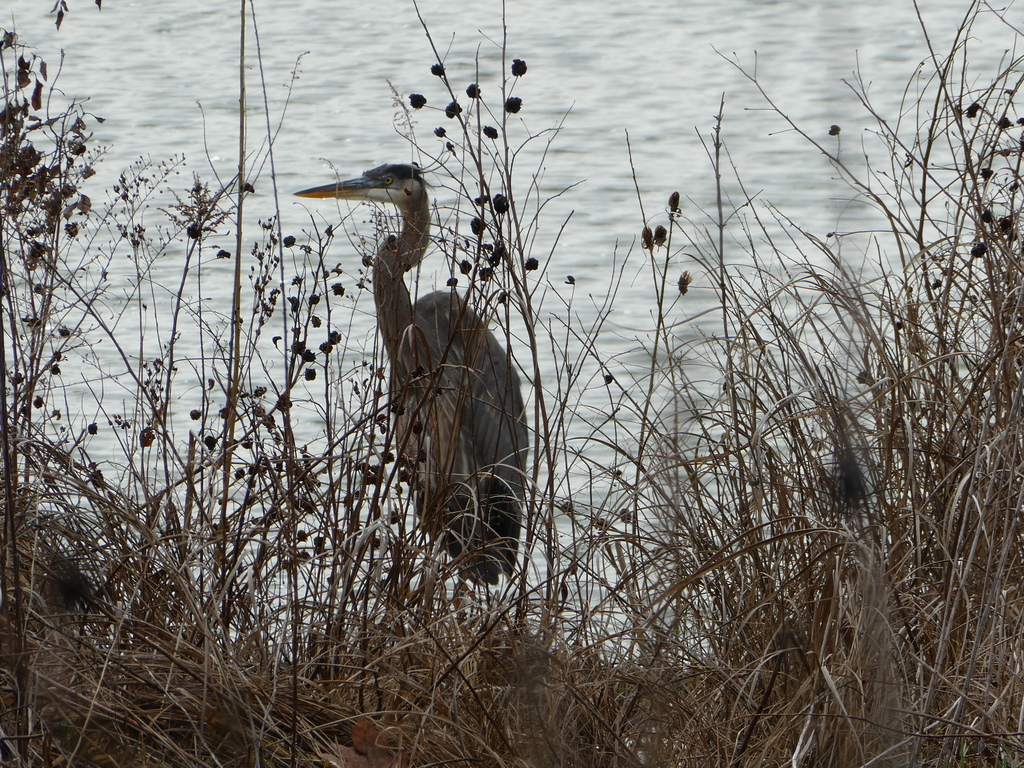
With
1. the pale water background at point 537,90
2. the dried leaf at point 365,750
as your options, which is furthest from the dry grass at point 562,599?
the pale water background at point 537,90

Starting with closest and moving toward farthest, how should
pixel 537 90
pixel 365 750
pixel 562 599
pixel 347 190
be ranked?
pixel 365 750 → pixel 562 599 → pixel 347 190 → pixel 537 90

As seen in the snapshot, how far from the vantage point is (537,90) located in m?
8.09

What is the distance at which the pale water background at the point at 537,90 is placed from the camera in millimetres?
6019

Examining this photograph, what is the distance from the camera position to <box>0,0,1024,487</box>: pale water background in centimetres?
602

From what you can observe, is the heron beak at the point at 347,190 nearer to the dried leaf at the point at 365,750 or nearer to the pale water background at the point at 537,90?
the pale water background at the point at 537,90

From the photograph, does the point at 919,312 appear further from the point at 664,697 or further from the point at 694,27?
the point at 694,27

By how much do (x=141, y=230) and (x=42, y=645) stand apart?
1.00m

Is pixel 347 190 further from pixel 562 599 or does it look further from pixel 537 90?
pixel 537 90

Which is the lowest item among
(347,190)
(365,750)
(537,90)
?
(537,90)

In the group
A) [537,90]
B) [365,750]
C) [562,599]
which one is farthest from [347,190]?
[537,90]

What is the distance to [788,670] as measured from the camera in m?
2.10

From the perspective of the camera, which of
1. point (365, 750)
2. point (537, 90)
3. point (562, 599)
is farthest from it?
point (537, 90)

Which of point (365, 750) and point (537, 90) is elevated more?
point (365, 750)

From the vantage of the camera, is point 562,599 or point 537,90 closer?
point 562,599
